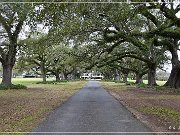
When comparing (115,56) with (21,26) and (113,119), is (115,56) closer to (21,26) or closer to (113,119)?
(21,26)

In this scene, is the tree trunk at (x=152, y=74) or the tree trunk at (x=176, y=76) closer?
the tree trunk at (x=176, y=76)

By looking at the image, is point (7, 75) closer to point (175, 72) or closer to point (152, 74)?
point (175, 72)

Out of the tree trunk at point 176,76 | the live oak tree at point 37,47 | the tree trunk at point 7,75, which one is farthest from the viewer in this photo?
the tree trunk at point 7,75

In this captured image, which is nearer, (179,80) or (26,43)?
(179,80)

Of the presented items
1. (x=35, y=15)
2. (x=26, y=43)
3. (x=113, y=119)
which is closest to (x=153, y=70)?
(x=26, y=43)

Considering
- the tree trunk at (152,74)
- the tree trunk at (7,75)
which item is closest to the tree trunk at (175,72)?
the tree trunk at (152,74)

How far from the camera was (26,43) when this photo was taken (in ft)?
139

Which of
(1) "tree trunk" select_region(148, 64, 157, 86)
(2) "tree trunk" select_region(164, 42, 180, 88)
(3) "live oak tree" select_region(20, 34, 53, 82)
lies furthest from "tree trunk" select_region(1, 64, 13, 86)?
(1) "tree trunk" select_region(148, 64, 157, 86)

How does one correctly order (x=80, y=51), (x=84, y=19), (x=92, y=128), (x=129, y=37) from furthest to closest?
(x=80, y=51)
(x=129, y=37)
(x=84, y=19)
(x=92, y=128)

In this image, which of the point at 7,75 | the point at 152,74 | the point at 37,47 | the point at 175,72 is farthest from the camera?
the point at 152,74

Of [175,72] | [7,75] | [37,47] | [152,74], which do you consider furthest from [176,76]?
[7,75]

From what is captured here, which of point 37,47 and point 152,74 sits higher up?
point 37,47

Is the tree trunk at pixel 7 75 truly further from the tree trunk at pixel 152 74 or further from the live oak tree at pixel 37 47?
the tree trunk at pixel 152 74

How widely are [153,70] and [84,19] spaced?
2826 cm
